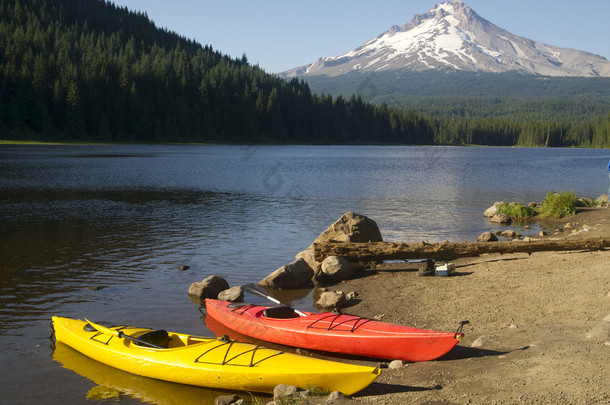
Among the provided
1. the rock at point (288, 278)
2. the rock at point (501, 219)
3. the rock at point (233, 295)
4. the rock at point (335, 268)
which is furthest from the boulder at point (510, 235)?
the rock at point (233, 295)

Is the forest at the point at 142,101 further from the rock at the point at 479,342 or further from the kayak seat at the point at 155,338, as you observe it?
the rock at the point at 479,342

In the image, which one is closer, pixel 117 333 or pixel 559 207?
pixel 117 333

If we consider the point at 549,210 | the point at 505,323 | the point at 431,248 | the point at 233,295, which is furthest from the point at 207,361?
the point at 549,210

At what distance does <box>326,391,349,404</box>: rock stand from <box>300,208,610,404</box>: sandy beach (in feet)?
0.44

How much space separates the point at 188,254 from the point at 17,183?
27.3 meters

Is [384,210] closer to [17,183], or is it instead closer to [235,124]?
[17,183]

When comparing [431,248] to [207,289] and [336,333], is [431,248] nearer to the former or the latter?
[207,289]

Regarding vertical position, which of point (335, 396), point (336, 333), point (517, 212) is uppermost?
point (517, 212)

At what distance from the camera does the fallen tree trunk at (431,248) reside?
1691 cm

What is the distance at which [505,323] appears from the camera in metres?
11.2

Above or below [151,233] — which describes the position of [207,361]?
below

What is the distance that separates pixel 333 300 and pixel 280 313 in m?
2.60

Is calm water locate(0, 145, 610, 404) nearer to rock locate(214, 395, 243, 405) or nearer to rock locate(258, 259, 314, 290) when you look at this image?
rock locate(214, 395, 243, 405)

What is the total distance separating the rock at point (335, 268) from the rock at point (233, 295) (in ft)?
11.3
